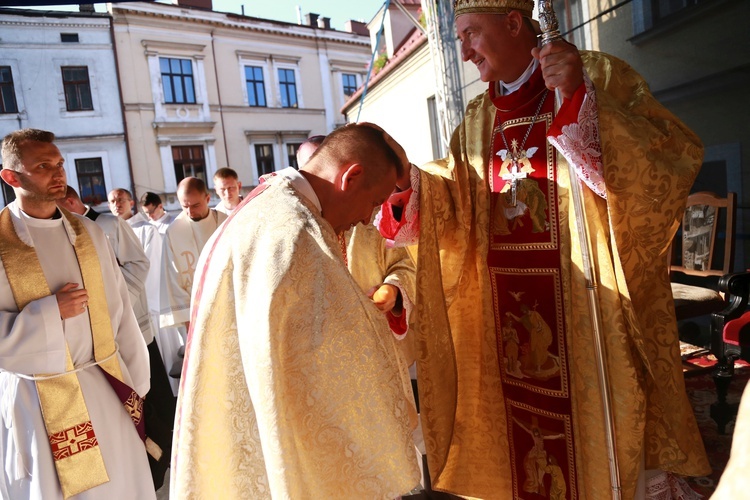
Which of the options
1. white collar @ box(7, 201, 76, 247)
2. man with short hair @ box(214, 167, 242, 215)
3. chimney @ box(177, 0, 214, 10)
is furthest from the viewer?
chimney @ box(177, 0, 214, 10)

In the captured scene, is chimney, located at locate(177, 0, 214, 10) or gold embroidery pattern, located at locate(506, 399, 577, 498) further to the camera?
chimney, located at locate(177, 0, 214, 10)

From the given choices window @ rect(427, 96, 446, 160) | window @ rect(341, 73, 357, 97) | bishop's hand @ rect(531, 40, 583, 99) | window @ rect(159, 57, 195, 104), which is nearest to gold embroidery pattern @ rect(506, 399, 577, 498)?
bishop's hand @ rect(531, 40, 583, 99)

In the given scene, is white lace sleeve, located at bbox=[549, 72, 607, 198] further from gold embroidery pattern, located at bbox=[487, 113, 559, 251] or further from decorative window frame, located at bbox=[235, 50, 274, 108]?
decorative window frame, located at bbox=[235, 50, 274, 108]

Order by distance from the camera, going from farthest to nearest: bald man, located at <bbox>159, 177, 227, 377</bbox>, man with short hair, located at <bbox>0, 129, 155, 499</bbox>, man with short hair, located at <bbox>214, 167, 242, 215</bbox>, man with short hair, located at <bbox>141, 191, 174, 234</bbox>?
man with short hair, located at <bbox>141, 191, 174, 234</bbox> < man with short hair, located at <bbox>214, 167, 242, 215</bbox> < bald man, located at <bbox>159, 177, 227, 377</bbox> < man with short hair, located at <bbox>0, 129, 155, 499</bbox>

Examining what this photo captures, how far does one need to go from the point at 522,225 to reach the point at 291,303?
1.23 m

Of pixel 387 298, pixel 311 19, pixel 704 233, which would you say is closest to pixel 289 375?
pixel 387 298

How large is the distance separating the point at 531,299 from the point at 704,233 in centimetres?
251

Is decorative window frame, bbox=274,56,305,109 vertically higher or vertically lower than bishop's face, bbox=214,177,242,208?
higher

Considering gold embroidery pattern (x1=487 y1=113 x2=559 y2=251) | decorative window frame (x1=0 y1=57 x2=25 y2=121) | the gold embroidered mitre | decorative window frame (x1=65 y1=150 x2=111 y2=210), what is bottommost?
gold embroidery pattern (x1=487 y1=113 x2=559 y2=251)

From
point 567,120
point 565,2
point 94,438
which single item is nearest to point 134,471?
point 94,438

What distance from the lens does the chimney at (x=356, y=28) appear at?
88.2ft

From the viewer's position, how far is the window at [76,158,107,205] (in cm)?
2030

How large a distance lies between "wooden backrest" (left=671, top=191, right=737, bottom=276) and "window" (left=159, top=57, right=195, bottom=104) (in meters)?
21.7

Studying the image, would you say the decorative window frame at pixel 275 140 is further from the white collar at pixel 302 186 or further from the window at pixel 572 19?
the white collar at pixel 302 186
